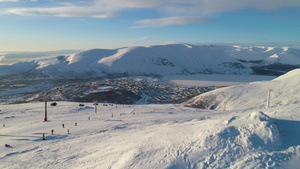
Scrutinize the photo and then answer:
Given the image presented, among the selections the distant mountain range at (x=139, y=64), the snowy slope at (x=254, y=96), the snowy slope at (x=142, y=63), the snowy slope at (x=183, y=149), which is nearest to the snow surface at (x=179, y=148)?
the snowy slope at (x=183, y=149)

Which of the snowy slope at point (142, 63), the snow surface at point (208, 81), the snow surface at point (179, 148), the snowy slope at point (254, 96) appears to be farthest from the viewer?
the snowy slope at point (142, 63)

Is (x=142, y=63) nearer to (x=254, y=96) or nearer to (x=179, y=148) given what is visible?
(x=254, y=96)

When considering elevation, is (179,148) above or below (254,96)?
above

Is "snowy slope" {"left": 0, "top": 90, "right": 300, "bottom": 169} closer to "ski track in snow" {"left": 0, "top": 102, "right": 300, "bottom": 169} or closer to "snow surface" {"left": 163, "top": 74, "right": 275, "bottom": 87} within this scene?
"ski track in snow" {"left": 0, "top": 102, "right": 300, "bottom": 169}

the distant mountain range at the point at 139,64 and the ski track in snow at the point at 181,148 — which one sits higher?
the distant mountain range at the point at 139,64

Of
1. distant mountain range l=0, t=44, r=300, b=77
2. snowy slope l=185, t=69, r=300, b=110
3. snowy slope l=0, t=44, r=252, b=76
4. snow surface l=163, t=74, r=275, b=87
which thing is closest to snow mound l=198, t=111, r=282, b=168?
snowy slope l=185, t=69, r=300, b=110

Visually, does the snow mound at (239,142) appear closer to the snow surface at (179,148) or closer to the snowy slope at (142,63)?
the snow surface at (179,148)

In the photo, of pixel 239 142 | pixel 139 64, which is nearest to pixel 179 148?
pixel 239 142

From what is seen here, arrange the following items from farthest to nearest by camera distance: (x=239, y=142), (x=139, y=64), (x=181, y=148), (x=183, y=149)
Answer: (x=139, y=64) → (x=181, y=148) → (x=183, y=149) → (x=239, y=142)

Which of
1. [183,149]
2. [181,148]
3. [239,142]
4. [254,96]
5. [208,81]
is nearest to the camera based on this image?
[239,142]
